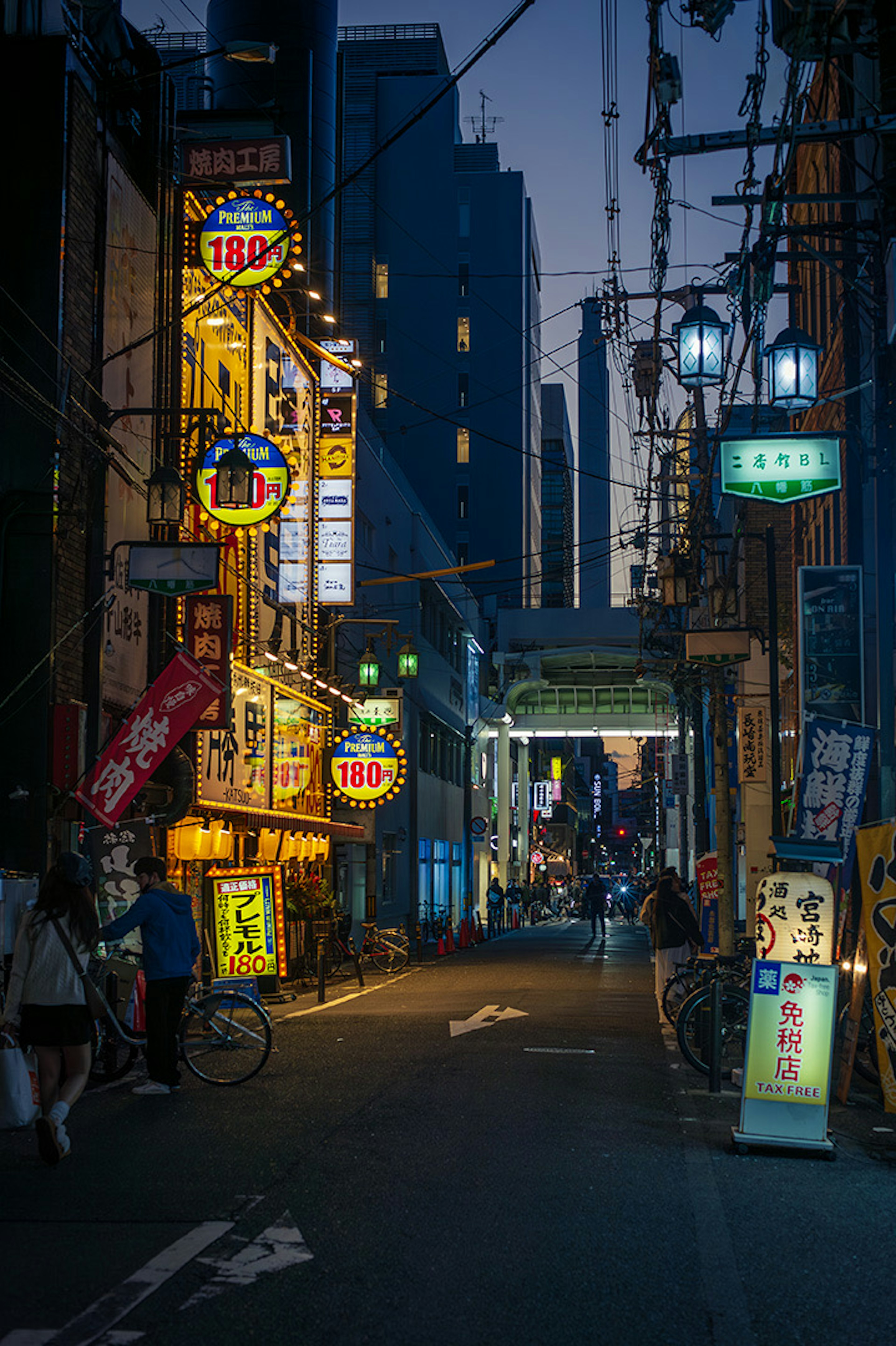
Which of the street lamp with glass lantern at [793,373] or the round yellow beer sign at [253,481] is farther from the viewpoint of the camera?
the round yellow beer sign at [253,481]

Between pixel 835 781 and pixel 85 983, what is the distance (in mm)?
8658

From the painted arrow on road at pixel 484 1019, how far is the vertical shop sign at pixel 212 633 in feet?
18.1

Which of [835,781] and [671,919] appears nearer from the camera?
[835,781]

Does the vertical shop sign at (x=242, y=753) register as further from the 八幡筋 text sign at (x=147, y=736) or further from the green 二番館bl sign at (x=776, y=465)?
the green 二番館bl sign at (x=776, y=465)

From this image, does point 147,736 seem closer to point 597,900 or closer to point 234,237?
point 234,237

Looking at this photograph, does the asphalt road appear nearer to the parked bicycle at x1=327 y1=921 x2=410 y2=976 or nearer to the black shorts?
the black shorts

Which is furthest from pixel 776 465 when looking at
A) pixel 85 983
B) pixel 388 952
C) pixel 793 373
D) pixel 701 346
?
pixel 388 952

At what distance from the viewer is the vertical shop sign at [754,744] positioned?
33.5m

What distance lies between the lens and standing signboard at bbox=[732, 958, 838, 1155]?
9281 millimetres

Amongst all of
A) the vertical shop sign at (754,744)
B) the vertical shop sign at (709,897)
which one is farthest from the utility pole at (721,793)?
the vertical shop sign at (754,744)

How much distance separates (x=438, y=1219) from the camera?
6.96 meters

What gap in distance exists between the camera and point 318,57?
121 feet

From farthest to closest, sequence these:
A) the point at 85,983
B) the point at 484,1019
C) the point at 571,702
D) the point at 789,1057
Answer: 1. the point at 571,702
2. the point at 484,1019
3. the point at 789,1057
4. the point at 85,983

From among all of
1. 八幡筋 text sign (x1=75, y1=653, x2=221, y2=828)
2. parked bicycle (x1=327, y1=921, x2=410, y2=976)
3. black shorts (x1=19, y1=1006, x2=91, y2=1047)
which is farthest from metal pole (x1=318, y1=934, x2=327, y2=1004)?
black shorts (x1=19, y1=1006, x2=91, y2=1047)
